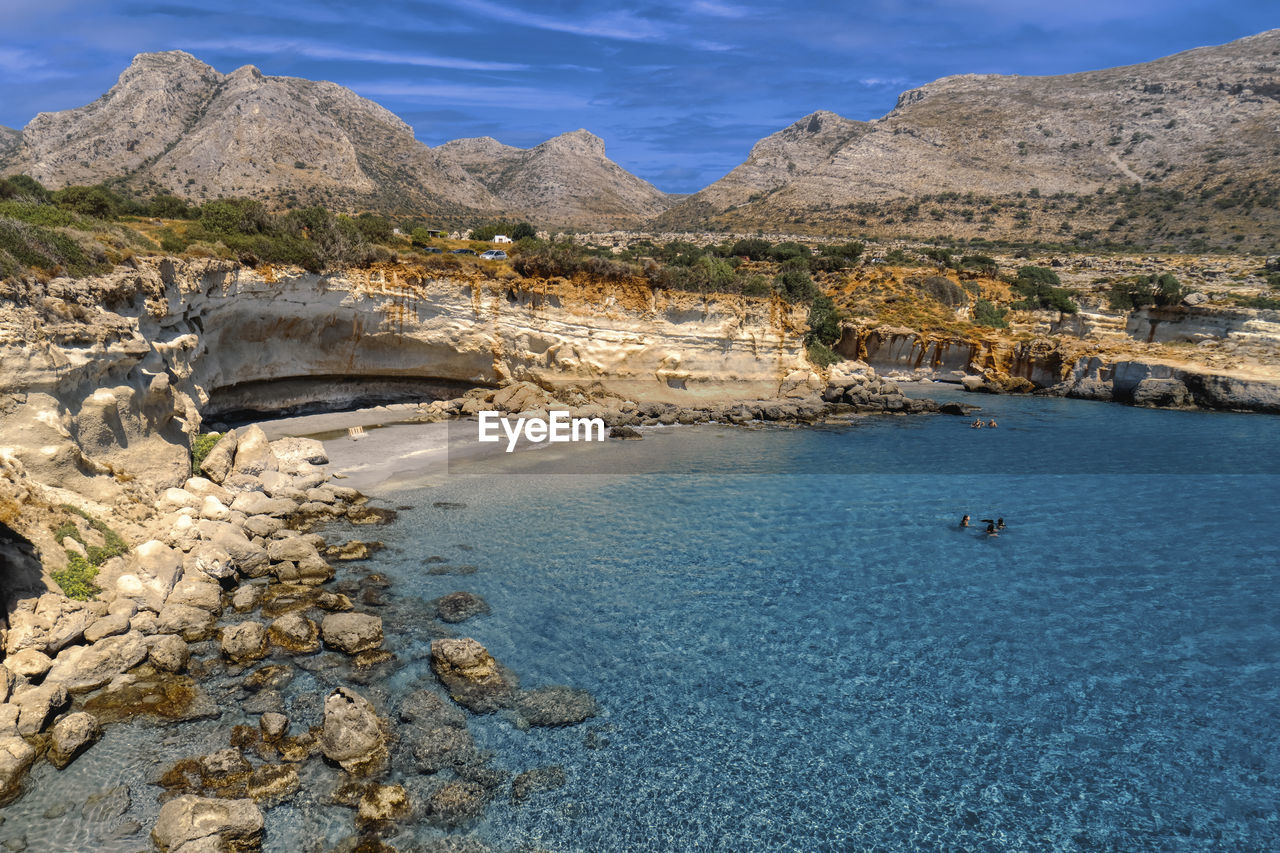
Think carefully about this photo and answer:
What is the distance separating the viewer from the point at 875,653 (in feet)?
41.0

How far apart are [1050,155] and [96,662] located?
131143 mm

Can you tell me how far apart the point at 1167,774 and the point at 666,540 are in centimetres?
1128

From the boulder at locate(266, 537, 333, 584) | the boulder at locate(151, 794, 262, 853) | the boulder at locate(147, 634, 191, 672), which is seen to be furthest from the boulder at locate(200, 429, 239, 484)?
the boulder at locate(151, 794, 262, 853)

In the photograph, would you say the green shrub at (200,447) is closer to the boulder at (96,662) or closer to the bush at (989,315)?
the boulder at (96,662)

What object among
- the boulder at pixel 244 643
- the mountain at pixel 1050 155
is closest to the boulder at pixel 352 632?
the boulder at pixel 244 643

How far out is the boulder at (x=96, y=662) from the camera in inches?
397

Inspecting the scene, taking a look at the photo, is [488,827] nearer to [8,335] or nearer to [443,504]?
[443,504]

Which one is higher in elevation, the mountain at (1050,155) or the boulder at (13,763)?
the mountain at (1050,155)

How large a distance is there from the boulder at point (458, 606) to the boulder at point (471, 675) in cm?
133

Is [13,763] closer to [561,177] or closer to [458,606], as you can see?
[458,606]

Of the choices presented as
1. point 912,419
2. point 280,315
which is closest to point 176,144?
point 280,315

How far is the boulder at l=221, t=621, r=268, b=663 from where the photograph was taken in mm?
11414

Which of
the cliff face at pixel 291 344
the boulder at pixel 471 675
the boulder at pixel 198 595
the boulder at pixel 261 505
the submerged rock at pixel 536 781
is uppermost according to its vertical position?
the cliff face at pixel 291 344

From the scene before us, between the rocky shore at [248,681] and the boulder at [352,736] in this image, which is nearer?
the rocky shore at [248,681]
